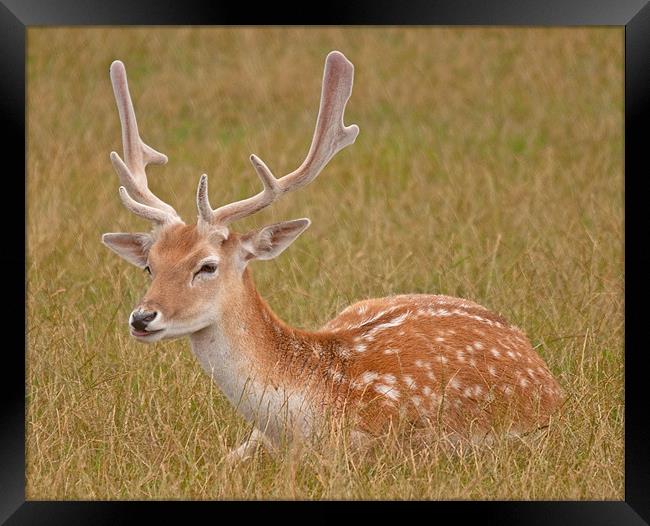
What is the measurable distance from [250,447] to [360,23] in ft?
5.70

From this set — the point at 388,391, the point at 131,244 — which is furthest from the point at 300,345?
the point at 131,244

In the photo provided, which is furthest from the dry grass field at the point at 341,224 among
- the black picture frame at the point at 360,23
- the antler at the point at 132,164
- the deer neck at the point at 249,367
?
the antler at the point at 132,164

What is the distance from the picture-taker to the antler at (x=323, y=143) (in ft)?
17.9

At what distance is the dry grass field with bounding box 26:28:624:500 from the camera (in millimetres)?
5383

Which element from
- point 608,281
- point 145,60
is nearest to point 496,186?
point 608,281

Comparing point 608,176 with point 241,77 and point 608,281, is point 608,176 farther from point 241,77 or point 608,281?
point 241,77

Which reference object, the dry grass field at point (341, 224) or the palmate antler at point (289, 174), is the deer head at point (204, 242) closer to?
the palmate antler at point (289, 174)

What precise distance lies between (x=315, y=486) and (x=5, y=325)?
4.17ft

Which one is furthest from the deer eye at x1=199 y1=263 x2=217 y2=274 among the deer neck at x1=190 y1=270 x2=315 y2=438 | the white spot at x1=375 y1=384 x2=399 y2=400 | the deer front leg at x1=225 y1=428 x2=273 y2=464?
the white spot at x1=375 y1=384 x2=399 y2=400

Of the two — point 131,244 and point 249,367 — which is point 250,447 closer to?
point 249,367

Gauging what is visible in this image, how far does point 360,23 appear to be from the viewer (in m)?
4.58

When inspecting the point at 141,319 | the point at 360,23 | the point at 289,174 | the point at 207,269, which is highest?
the point at 360,23

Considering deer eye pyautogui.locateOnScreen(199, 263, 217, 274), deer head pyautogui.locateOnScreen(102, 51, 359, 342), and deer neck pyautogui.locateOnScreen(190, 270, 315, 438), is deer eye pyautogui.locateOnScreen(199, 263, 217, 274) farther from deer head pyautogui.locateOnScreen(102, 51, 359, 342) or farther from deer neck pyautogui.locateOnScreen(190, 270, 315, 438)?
deer neck pyautogui.locateOnScreen(190, 270, 315, 438)

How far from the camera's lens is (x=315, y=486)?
17.0ft
